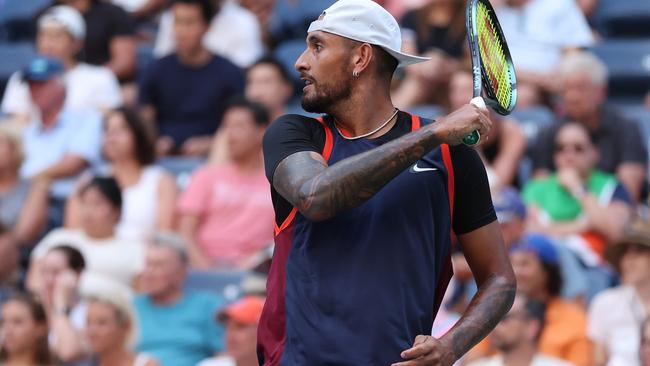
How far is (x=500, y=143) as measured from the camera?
7.95 m

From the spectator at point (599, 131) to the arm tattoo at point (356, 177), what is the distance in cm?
475

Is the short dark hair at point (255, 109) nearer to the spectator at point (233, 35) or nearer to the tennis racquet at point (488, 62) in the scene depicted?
the spectator at point (233, 35)

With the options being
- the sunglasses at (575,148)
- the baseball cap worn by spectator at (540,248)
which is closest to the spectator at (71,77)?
the sunglasses at (575,148)

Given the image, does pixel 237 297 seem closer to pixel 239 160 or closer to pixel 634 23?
pixel 239 160

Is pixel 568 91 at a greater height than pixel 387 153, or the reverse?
pixel 387 153

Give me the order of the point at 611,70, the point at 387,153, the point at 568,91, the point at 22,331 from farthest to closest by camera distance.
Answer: the point at 611,70
the point at 568,91
the point at 22,331
the point at 387,153

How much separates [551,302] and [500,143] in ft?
5.03

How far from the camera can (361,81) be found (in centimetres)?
355

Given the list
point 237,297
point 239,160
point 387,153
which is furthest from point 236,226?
point 387,153

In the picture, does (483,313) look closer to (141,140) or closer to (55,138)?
(141,140)

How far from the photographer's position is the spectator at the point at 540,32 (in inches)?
358

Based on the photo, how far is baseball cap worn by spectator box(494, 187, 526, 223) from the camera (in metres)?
6.95

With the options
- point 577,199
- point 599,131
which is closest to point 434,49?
point 599,131

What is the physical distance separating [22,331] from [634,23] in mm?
5358
